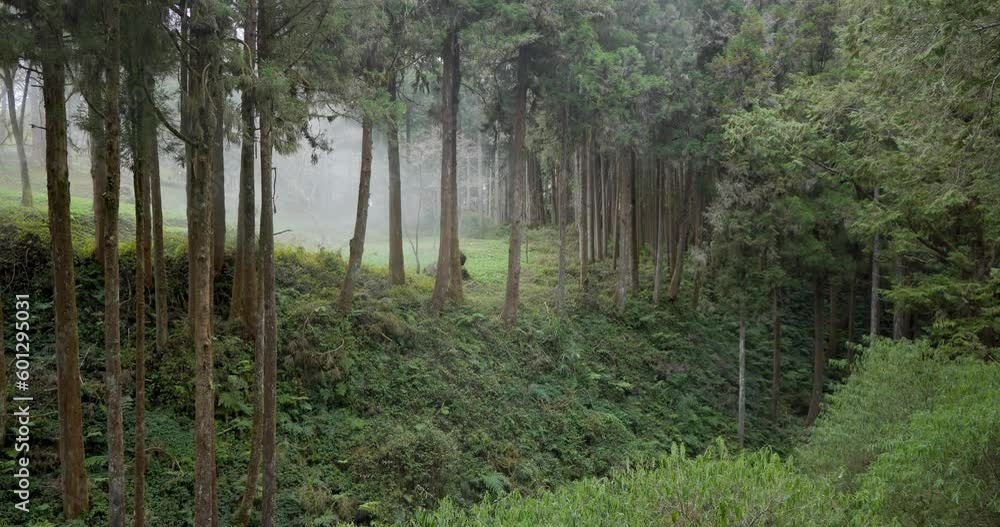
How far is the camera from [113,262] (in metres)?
7.50

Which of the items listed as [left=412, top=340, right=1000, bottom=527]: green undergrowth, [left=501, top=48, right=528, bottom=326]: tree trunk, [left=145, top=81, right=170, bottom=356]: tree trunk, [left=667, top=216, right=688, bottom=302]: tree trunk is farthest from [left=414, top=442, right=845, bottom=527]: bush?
[left=667, top=216, right=688, bottom=302]: tree trunk

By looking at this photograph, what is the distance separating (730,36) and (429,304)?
14.9 meters

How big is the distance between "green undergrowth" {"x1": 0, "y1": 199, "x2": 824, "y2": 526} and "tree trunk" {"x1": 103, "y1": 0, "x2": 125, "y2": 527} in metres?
1.58

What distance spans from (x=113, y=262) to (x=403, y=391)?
8.50 metres

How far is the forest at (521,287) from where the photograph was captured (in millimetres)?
7898

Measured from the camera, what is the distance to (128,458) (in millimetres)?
9789

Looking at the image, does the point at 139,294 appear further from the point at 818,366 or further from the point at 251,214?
the point at 818,366

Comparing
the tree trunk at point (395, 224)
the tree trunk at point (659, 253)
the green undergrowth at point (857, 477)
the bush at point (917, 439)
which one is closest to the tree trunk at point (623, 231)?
the tree trunk at point (659, 253)

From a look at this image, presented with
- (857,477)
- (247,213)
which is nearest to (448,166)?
(247,213)

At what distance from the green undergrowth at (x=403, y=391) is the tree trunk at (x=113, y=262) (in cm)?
158

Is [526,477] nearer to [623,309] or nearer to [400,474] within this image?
[400,474]

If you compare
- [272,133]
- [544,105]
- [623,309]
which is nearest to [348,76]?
[272,133]

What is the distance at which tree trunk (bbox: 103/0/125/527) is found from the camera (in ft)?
24.0

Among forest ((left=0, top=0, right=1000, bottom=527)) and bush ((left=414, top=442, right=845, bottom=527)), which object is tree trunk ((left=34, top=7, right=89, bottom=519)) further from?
Answer: bush ((left=414, top=442, right=845, bottom=527))
